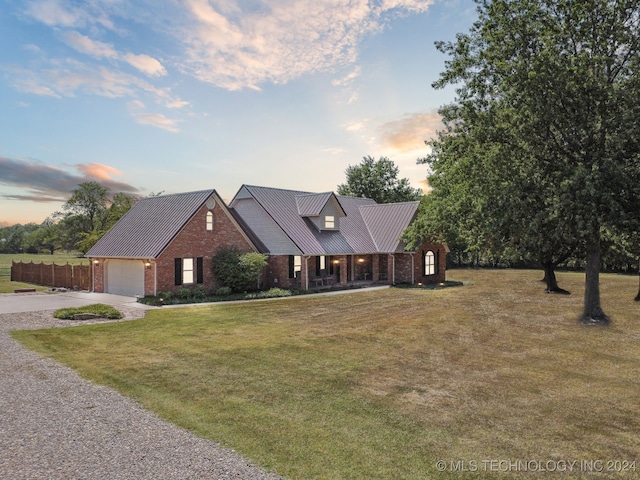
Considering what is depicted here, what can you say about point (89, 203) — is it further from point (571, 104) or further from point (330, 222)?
point (571, 104)

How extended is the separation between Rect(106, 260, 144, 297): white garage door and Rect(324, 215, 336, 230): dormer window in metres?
14.4

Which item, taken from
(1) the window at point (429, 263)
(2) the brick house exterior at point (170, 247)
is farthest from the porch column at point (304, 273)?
(1) the window at point (429, 263)

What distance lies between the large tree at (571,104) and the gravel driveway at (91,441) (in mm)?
15790

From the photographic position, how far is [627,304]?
78.0ft

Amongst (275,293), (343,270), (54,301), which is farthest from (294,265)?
(54,301)

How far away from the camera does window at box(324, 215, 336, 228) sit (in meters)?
34.0

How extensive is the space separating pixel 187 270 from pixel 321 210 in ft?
38.7

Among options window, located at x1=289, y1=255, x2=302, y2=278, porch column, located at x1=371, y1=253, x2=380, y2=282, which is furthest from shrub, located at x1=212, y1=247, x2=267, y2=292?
porch column, located at x1=371, y1=253, x2=380, y2=282

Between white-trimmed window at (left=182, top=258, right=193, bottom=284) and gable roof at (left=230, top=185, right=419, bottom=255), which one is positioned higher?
gable roof at (left=230, top=185, right=419, bottom=255)

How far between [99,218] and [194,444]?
245 ft

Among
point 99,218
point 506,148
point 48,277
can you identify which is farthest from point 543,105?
point 99,218

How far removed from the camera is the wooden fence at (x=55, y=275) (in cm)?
3005

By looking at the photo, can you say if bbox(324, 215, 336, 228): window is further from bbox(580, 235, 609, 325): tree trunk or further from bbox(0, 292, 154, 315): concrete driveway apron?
A: bbox(580, 235, 609, 325): tree trunk

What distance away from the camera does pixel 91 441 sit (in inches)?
269
